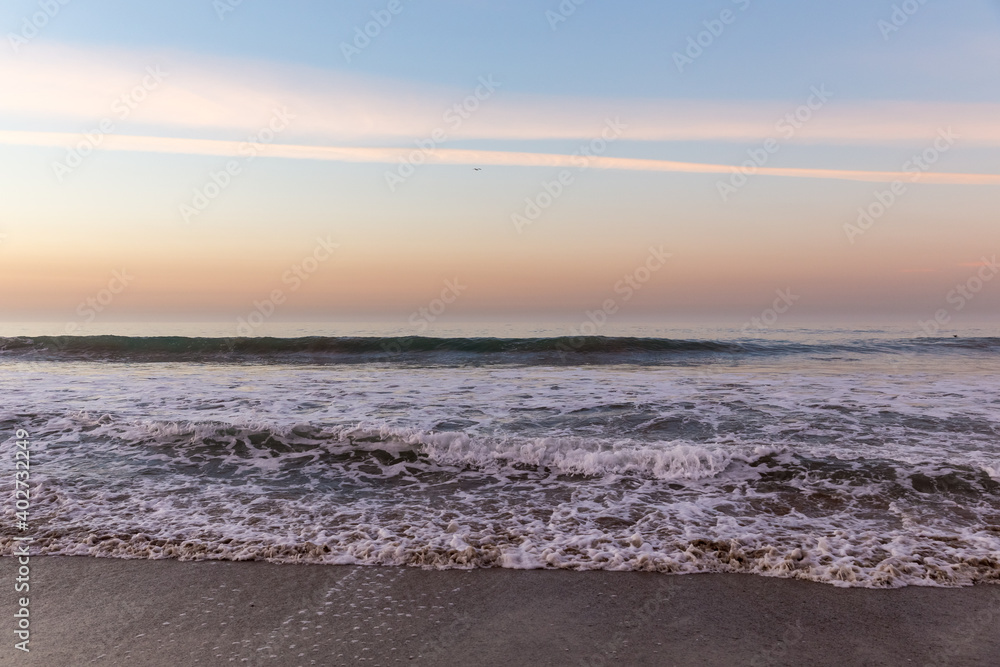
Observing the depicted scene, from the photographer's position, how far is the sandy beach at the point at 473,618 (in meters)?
3.63

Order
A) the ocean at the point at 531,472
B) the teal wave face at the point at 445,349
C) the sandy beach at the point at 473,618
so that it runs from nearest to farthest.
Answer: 1. the sandy beach at the point at 473,618
2. the ocean at the point at 531,472
3. the teal wave face at the point at 445,349

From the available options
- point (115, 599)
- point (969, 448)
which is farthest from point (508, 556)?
point (969, 448)

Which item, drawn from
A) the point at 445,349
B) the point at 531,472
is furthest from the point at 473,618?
the point at 445,349

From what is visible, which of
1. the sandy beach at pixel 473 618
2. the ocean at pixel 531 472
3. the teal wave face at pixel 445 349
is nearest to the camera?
the sandy beach at pixel 473 618

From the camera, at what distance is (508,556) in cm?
510

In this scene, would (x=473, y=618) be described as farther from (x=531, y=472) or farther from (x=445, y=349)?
(x=445, y=349)

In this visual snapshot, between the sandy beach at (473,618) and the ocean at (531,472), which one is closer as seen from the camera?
the sandy beach at (473,618)

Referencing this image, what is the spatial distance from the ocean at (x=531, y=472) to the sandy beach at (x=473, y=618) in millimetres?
293

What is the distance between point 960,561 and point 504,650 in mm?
3857

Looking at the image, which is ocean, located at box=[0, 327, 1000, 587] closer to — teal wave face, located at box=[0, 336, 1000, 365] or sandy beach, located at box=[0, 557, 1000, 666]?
sandy beach, located at box=[0, 557, 1000, 666]

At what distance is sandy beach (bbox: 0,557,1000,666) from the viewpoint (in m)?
3.63

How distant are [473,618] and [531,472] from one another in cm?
370

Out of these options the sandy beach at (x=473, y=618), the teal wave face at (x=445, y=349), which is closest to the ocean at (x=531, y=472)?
the sandy beach at (x=473, y=618)

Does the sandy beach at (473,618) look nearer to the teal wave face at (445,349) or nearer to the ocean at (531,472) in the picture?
the ocean at (531,472)
